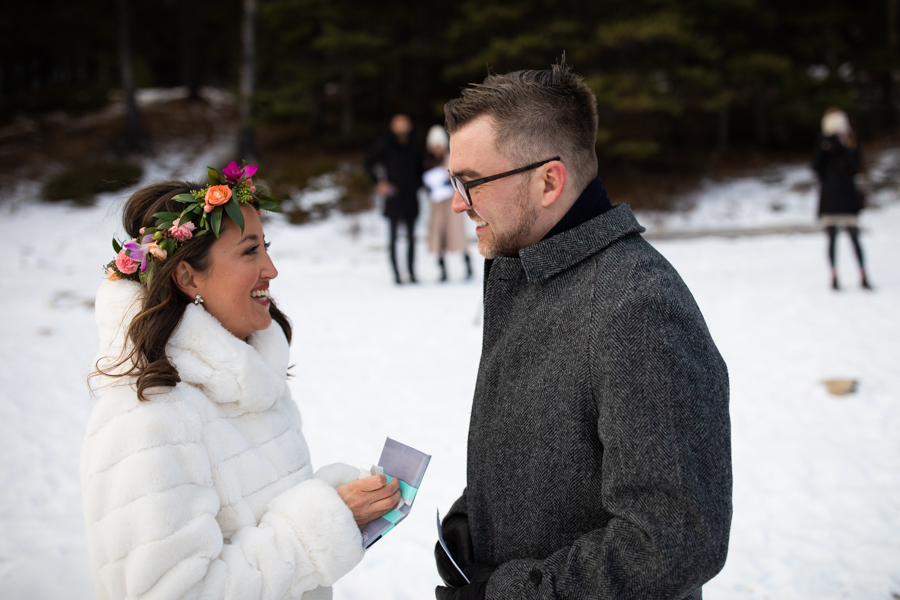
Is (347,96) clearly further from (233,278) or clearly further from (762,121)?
(233,278)

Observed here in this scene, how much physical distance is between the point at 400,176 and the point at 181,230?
6.44m

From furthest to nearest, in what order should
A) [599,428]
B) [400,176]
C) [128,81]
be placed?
[128,81]
[400,176]
[599,428]

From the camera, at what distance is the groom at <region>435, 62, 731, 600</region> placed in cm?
104

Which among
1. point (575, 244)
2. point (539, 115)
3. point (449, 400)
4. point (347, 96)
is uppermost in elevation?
point (347, 96)

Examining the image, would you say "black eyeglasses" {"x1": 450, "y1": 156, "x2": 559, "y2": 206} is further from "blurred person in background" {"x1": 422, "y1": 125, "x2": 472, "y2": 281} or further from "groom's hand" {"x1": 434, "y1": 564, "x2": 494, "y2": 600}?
"blurred person in background" {"x1": 422, "y1": 125, "x2": 472, "y2": 281}

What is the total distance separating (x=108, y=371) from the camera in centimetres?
144

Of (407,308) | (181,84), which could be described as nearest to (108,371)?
(407,308)

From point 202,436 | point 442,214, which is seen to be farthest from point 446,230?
point 202,436

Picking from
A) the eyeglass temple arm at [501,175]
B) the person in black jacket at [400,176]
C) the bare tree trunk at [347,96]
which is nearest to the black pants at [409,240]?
the person in black jacket at [400,176]

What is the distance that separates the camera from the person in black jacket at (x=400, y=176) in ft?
25.6

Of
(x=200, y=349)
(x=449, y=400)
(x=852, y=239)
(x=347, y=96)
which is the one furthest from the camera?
(x=347, y=96)

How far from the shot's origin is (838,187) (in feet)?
22.4

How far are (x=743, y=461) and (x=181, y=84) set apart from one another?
114 ft

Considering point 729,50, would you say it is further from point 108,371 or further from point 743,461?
point 108,371
